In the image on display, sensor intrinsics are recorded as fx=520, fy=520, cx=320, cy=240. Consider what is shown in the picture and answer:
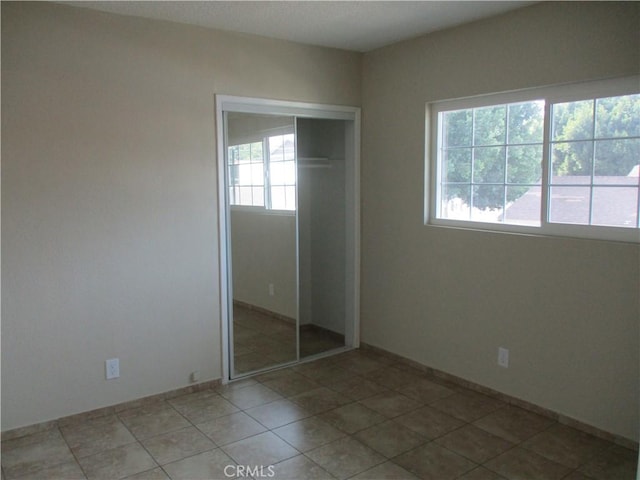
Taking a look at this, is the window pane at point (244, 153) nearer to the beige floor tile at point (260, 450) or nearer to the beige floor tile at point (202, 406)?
the beige floor tile at point (202, 406)

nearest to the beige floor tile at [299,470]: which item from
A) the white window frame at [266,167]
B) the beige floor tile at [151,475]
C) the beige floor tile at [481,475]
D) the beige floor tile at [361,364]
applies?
the beige floor tile at [151,475]

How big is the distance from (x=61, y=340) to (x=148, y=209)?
37.1 inches

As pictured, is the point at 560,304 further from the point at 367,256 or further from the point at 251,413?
the point at 251,413

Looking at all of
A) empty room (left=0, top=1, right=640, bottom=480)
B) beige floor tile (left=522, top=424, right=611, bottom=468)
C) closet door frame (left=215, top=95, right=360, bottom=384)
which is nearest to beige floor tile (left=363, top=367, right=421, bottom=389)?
empty room (left=0, top=1, right=640, bottom=480)

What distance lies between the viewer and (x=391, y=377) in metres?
3.88

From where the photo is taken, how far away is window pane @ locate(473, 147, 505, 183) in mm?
3420

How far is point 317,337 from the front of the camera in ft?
15.4

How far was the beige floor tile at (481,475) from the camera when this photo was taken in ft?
8.46

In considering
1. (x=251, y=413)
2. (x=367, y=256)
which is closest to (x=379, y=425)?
(x=251, y=413)

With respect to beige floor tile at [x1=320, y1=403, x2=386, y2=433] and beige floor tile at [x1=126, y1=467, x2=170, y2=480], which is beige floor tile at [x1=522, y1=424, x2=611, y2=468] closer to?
beige floor tile at [x1=320, y1=403, x2=386, y2=433]

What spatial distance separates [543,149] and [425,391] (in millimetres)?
1785

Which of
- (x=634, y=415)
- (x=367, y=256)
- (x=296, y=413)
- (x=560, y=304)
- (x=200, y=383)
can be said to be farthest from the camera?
(x=367, y=256)

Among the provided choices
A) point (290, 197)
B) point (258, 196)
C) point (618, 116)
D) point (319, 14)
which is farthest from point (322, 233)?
point (618, 116)

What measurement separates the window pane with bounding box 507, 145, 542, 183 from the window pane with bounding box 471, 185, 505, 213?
0.13m
